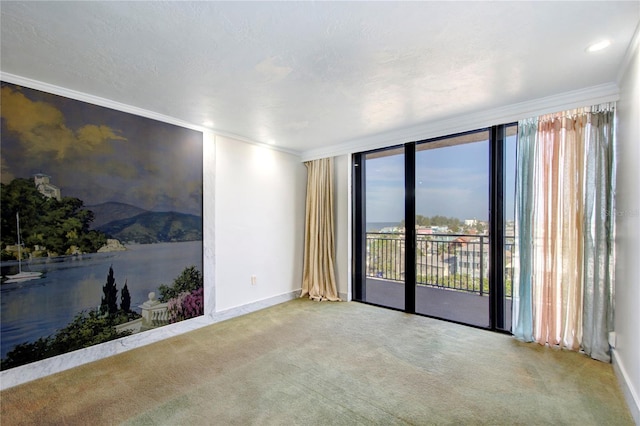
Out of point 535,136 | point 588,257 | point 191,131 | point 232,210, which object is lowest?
point 588,257

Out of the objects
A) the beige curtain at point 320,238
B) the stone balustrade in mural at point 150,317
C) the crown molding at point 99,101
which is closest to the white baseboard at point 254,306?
the beige curtain at point 320,238

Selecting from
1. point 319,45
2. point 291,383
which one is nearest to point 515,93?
point 319,45

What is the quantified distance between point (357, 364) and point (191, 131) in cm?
311

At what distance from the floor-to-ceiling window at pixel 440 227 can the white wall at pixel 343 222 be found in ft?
0.44

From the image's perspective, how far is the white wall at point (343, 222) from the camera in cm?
443

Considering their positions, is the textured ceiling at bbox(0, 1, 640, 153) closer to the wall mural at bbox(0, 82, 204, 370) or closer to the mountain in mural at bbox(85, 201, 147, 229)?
the wall mural at bbox(0, 82, 204, 370)

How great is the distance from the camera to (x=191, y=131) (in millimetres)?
3369

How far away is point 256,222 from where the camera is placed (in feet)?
13.5

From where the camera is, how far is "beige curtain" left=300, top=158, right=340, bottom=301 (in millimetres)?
4512

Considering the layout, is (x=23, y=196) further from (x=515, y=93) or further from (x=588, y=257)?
(x=588, y=257)

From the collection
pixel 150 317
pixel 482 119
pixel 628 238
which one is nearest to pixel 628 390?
pixel 628 238

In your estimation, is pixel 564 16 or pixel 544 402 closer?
pixel 564 16

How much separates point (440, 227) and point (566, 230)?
4.02 ft

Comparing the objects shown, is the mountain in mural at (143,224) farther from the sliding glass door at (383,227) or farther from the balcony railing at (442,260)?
the balcony railing at (442,260)
